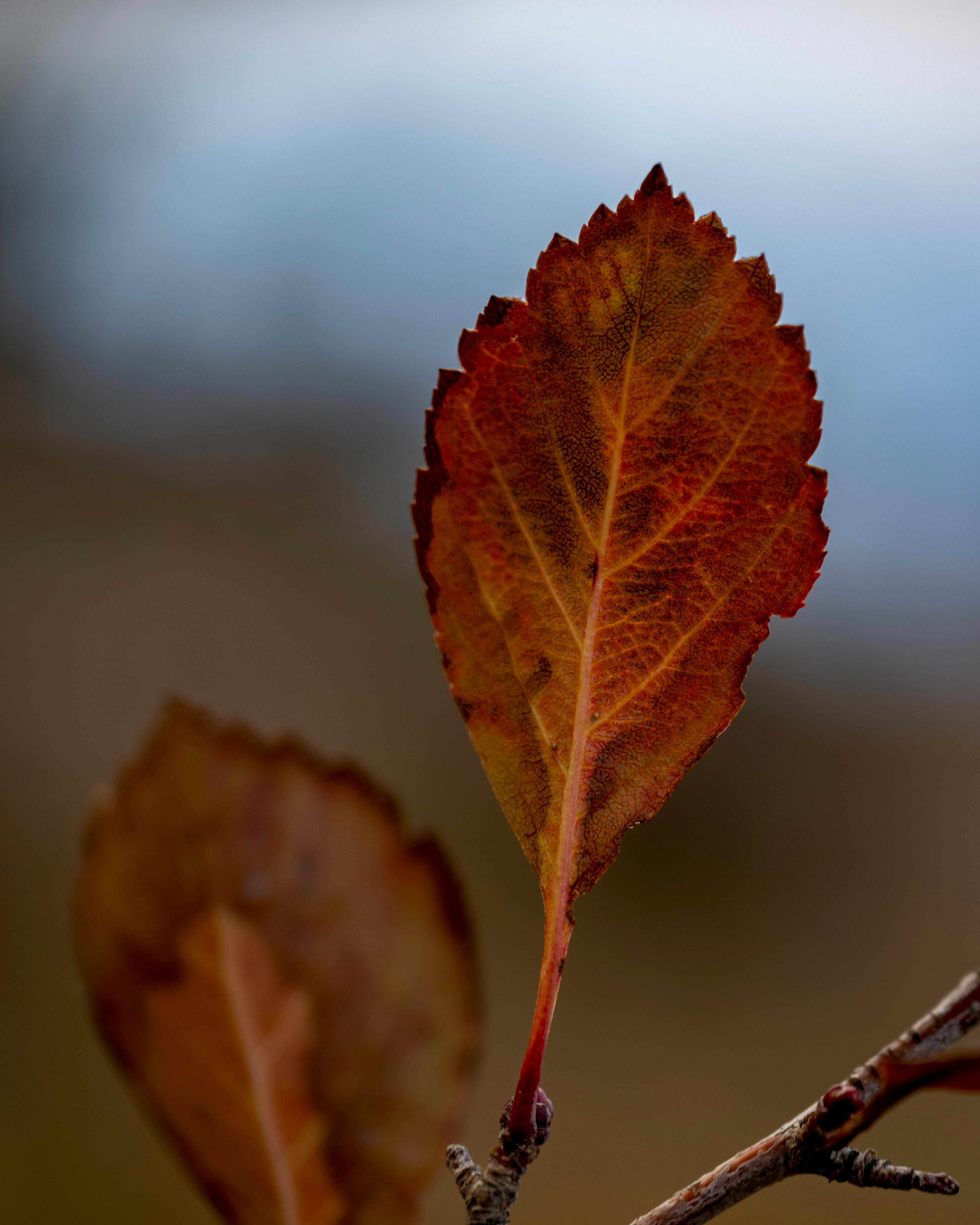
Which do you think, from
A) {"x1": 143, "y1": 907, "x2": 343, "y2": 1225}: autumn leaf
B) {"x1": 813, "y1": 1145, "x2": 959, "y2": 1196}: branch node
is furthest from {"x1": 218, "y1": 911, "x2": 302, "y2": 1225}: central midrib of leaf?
{"x1": 813, "y1": 1145, "x2": 959, "y2": 1196}: branch node

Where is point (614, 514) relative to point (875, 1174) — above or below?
above

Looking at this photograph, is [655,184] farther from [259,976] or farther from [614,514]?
[259,976]

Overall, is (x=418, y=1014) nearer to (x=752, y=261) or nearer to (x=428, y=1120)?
(x=428, y=1120)

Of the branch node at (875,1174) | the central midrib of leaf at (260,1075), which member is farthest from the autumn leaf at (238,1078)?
the branch node at (875,1174)

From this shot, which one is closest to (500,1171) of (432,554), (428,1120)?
(428,1120)

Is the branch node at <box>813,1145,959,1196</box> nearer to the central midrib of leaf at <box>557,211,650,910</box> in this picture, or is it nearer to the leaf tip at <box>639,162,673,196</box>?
the central midrib of leaf at <box>557,211,650,910</box>

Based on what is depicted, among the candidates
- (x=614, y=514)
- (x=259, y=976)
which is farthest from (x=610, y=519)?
(x=259, y=976)

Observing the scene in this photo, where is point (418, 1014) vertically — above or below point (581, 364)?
below
